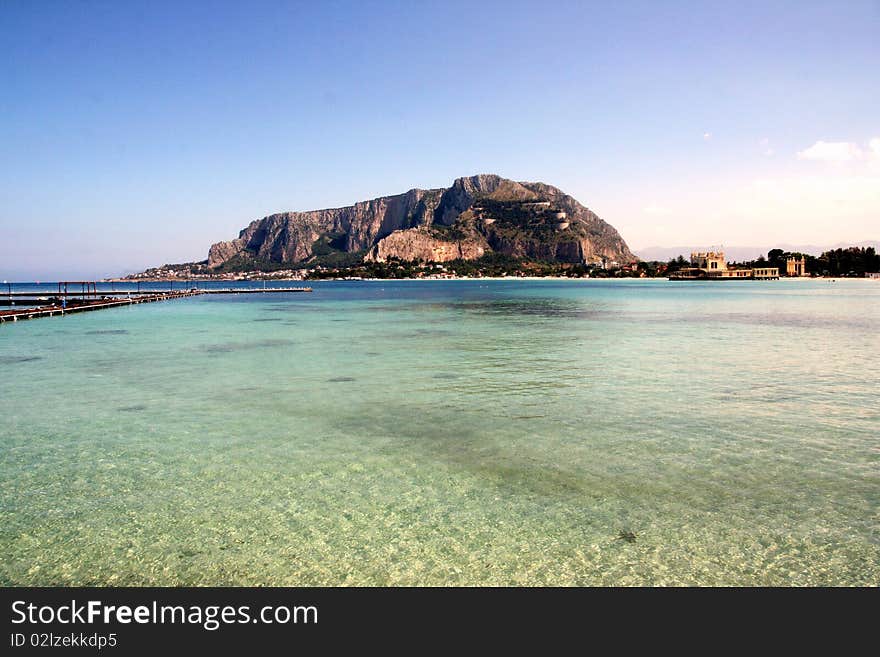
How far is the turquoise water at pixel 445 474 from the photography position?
6.80m

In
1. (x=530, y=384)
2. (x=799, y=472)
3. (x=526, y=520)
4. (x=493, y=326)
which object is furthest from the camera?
(x=493, y=326)

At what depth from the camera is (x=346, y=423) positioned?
45.5 feet

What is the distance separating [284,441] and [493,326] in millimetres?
30904

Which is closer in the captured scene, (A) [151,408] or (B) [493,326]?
(A) [151,408]

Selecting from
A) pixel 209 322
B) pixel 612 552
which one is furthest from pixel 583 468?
pixel 209 322

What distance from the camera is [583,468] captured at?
10.2m

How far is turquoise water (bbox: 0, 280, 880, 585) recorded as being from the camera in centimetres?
680

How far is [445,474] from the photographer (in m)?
10.0
